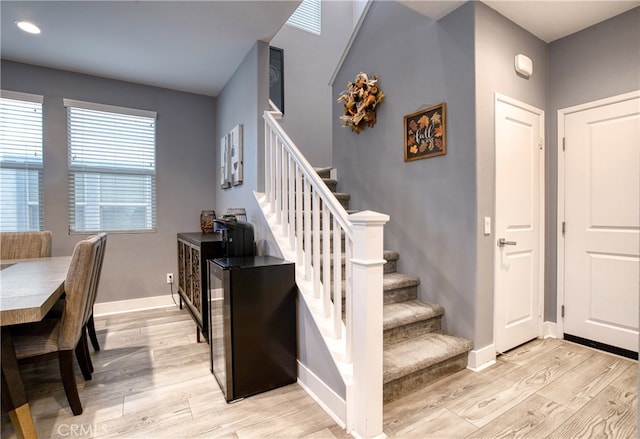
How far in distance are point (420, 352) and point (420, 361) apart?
0.37 ft

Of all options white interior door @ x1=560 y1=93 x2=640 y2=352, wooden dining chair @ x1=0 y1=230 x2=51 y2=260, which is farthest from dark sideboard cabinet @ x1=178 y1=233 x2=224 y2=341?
white interior door @ x1=560 y1=93 x2=640 y2=352

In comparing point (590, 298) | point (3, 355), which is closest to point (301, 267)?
point (3, 355)

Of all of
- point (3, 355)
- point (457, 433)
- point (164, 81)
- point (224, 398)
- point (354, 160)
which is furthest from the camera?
point (164, 81)

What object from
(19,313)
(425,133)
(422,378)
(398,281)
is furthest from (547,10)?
(19,313)

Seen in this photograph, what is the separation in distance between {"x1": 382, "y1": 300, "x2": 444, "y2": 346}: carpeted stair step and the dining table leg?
1951mm

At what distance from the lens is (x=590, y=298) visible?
8.60 feet

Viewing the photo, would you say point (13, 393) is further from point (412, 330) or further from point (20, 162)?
point (20, 162)

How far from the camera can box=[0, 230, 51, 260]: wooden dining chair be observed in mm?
2641

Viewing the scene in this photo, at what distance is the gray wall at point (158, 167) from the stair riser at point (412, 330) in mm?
2873

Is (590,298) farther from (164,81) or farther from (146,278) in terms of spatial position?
(164,81)

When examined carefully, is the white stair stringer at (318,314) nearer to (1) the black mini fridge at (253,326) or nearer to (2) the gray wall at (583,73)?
(1) the black mini fridge at (253,326)

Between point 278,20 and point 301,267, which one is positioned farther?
point 278,20

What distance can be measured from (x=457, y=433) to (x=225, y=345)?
137 centimetres

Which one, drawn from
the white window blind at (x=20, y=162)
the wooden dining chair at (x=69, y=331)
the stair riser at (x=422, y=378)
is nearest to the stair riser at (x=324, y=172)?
the stair riser at (x=422, y=378)
